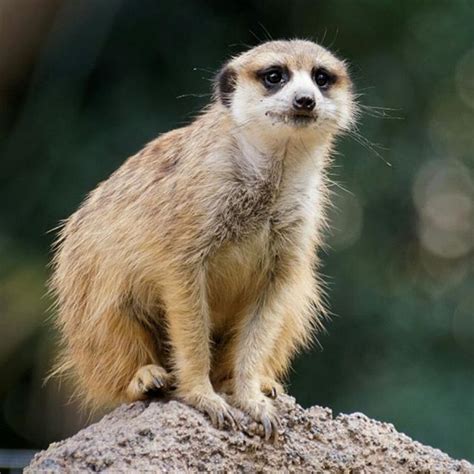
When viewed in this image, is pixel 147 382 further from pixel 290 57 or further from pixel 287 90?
pixel 290 57

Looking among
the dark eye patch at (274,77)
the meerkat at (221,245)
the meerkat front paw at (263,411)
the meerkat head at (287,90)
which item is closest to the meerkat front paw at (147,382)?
the meerkat at (221,245)

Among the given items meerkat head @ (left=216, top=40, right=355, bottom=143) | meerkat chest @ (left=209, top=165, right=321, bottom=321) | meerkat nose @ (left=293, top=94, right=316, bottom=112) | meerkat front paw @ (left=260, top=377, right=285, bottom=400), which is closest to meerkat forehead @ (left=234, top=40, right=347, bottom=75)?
meerkat head @ (left=216, top=40, right=355, bottom=143)

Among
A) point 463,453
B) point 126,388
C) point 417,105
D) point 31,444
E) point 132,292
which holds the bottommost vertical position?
point 31,444

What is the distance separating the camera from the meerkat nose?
362cm

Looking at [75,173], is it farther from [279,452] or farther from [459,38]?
[279,452]

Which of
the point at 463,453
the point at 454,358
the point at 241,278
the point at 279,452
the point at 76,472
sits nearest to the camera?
the point at 76,472

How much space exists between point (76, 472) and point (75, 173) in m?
3.60

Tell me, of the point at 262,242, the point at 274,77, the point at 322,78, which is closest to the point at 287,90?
the point at 274,77

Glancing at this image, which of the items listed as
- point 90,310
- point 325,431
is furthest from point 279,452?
point 90,310

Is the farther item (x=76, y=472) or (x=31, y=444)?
(x=31, y=444)

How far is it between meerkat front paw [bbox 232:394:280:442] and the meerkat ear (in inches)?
34.2

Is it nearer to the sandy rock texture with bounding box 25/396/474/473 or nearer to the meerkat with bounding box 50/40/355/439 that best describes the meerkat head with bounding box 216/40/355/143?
the meerkat with bounding box 50/40/355/439

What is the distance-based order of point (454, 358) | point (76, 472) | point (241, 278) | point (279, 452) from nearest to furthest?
point (76, 472), point (279, 452), point (241, 278), point (454, 358)

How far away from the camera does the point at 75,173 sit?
6.54 metres
